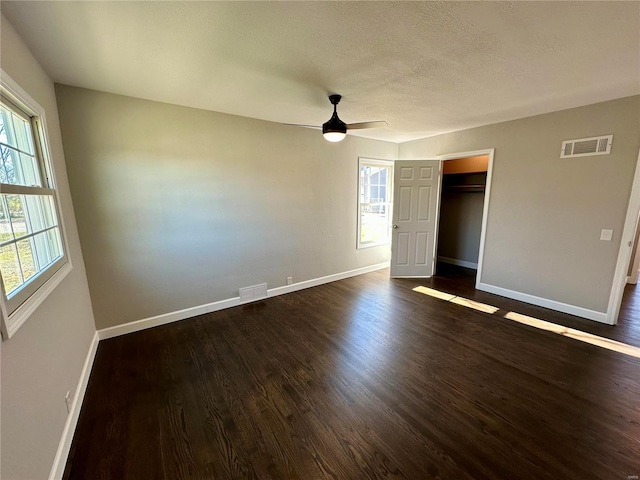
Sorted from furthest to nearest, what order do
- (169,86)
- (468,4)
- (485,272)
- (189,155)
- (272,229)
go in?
(485,272) < (272,229) < (189,155) < (169,86) < (468,4)

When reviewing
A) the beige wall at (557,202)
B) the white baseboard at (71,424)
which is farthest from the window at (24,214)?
the beige wall at (557,202)

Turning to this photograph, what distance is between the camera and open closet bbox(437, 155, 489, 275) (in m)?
5.04

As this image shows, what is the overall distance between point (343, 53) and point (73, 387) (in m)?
3.11

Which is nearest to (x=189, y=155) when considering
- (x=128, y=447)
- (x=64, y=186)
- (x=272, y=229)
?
(x=64, y=186)

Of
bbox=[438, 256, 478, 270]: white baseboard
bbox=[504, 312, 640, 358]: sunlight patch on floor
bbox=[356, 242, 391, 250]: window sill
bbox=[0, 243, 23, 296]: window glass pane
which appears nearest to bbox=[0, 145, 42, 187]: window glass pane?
bbox=[0, 243, 23, 296]: window glass pane

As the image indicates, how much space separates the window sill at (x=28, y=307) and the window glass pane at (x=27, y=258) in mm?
99

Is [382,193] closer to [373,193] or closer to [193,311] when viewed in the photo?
[373,193]

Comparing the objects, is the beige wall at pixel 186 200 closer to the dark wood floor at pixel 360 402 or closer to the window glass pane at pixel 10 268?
the dark wood floor at pixel 360 402

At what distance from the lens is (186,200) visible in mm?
3061

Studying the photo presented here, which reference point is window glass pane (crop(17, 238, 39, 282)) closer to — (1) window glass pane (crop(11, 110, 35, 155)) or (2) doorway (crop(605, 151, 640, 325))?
(1) window glass pane (crop(11, 110, 35, 155))

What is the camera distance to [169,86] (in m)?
2.45

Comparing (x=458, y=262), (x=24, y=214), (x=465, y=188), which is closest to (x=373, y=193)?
(x=465, y=188)

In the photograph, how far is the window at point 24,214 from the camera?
1.28m

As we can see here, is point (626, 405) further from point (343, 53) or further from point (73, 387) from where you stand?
point (73, 387)
